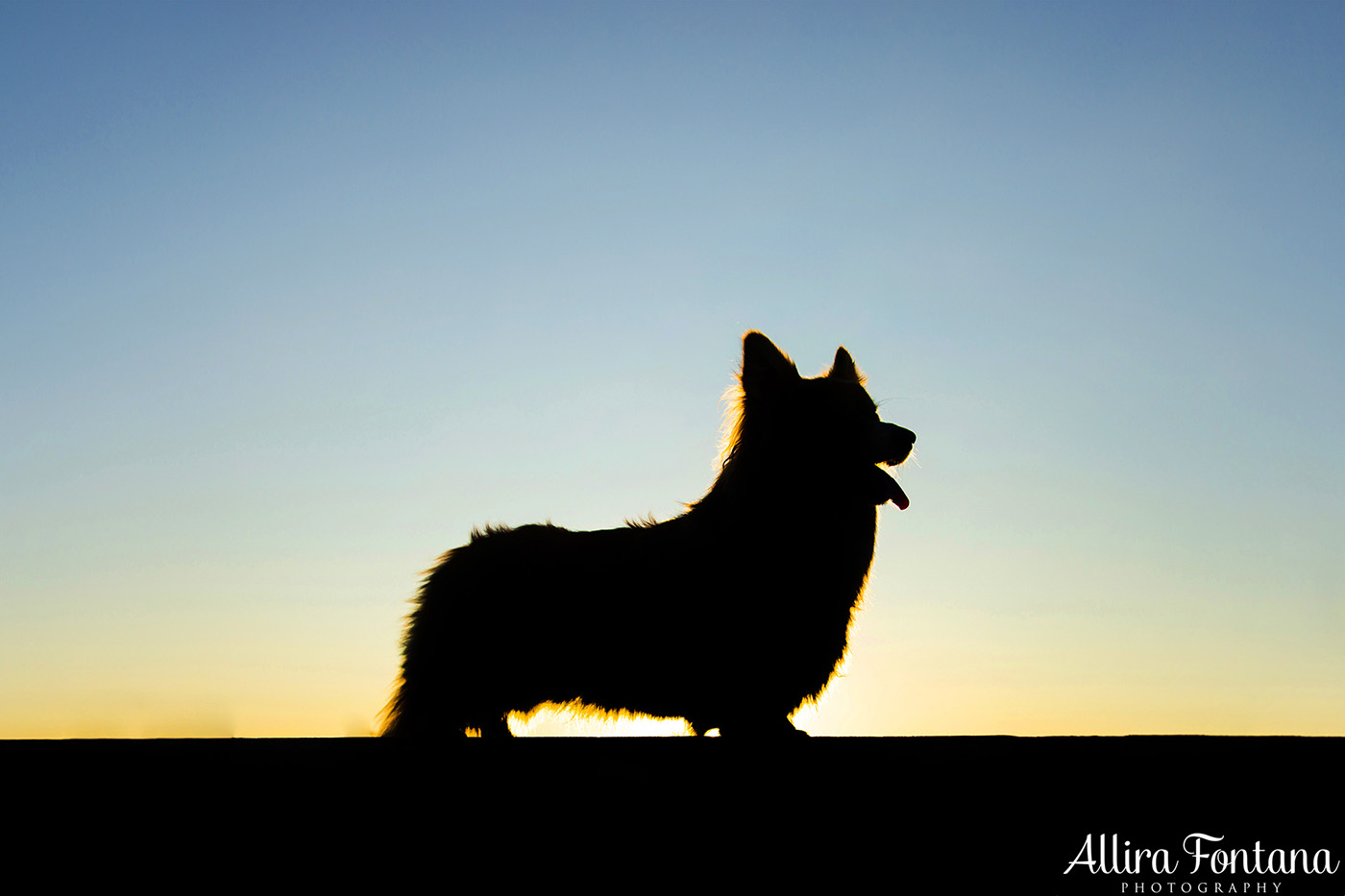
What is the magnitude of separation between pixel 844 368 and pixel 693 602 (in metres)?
1.84

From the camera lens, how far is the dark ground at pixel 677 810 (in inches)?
79.8

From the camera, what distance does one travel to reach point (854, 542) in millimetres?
4762

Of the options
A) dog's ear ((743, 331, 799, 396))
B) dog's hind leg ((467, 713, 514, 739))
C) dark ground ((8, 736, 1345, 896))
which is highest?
dog's ear ((743, 331, 799, 396))

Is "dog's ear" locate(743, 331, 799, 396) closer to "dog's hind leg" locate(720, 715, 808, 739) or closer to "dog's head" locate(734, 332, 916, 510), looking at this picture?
"dog's head" locate(734, 332, 916, 510)

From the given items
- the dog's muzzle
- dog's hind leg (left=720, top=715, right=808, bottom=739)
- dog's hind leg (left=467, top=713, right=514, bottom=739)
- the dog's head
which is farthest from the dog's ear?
dog's hind leg (left=467, top=713, right=514, bottom=739)

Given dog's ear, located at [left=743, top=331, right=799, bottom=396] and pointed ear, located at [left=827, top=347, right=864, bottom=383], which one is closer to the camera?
dog's ear, located at [left=743, top=331, right=799, bottom=396]

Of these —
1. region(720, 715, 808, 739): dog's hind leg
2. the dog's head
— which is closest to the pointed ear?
the dog's head

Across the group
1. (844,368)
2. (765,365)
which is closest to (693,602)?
(765,365)

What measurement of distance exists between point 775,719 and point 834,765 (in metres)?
2.27

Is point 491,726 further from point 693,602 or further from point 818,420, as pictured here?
point 818,420

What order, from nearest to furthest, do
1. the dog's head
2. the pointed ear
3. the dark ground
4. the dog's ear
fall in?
the dark ground
the dog's head
the dog's ear
the pointed ear

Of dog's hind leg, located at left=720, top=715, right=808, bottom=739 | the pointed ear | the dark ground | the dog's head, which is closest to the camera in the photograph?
the dark ground

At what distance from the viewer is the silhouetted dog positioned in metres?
4.53

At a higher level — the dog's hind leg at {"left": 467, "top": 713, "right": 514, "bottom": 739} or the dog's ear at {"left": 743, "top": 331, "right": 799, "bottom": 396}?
the dog's ear at {"left": 743, "top": 331, "right": 799, "bottom": 396}
